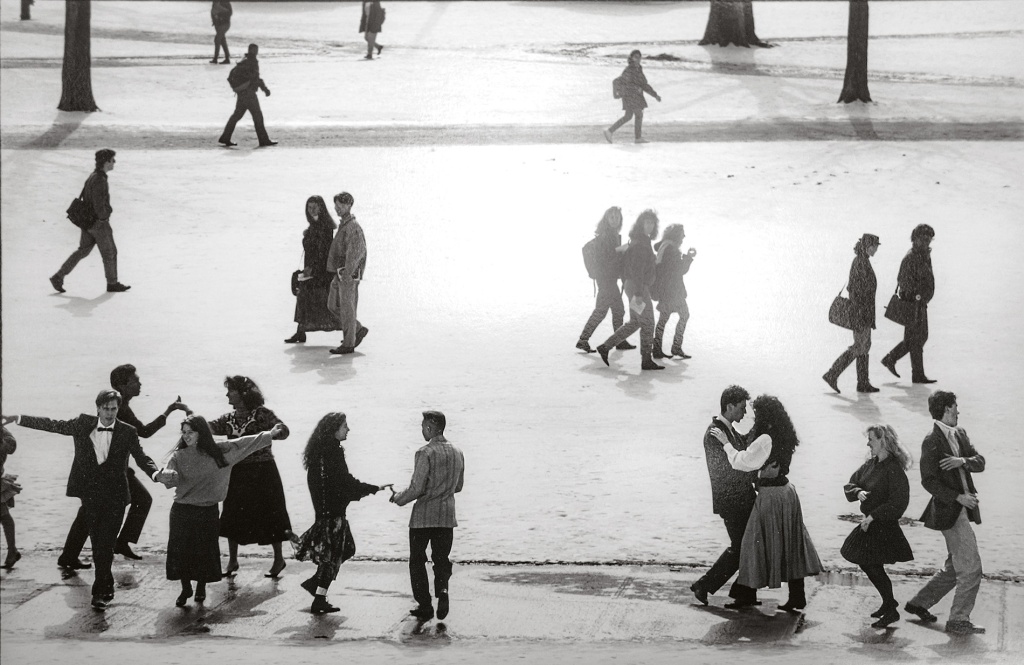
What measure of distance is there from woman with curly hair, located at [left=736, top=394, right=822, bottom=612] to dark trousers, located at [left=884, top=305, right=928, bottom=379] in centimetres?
431

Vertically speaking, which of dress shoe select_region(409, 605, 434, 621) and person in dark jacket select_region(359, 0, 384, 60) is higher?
person in dark jacket select_region(359, 0, 384, 60)

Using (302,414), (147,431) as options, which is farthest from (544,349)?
(147,431)

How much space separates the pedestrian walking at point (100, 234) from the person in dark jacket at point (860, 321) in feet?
21.6

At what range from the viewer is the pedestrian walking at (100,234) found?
14664 millimetres

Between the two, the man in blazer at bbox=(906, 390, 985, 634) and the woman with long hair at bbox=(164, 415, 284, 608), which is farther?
the woman with long hair at bbox=(164, 415, 284, 608)

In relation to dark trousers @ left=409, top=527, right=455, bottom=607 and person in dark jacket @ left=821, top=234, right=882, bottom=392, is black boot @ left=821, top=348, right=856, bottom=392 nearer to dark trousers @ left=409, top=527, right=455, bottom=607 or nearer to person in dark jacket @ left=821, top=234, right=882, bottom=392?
person in dark jacket @ left=821, top=234, right=882, bottom=392

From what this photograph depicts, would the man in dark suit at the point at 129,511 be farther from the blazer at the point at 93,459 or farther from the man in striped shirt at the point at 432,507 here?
the man in striped shirt at the point at 432,507

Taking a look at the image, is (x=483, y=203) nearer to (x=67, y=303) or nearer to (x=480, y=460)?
(x=67, y=303)

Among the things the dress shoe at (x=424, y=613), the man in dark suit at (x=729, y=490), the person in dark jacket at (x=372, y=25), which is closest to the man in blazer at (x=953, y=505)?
the man in dark suit at (x=729, y=490)

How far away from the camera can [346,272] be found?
520 inches

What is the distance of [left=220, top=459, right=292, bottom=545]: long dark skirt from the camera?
905 centimetres

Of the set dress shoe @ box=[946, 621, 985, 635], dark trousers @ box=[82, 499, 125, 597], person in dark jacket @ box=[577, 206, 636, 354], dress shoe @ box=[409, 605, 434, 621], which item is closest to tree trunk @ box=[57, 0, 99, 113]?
person in dark jacket @ box=[577, 206, 636, 354]

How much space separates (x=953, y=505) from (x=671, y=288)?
529 centimetres

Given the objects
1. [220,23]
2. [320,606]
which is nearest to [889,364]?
[320,606]
